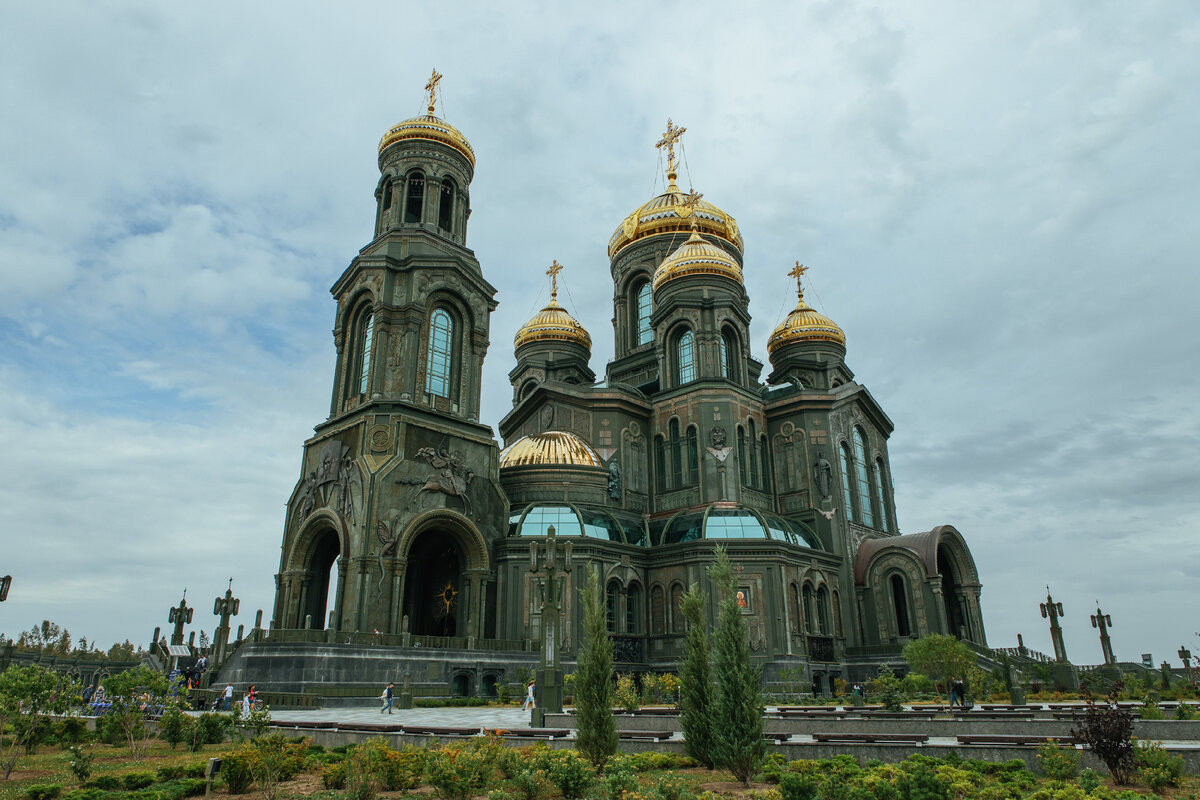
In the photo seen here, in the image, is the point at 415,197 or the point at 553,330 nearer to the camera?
the point at 415,197

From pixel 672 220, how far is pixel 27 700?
39.1 meters

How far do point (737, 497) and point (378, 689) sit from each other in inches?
693

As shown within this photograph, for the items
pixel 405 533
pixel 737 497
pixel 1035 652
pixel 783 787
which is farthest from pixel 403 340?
pixel 1035 652

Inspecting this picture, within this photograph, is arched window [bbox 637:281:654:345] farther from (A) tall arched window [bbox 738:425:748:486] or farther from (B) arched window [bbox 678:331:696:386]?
(A) tall arched window [bbox 738:425:748:486]

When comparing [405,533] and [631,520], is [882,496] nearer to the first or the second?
[631,520]

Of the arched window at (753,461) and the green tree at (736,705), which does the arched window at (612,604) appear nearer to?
the arched window at (753,461)

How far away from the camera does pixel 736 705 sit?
12352 mm

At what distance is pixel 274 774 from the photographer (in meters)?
11.3

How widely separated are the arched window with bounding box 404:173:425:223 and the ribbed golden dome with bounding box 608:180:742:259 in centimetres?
1496

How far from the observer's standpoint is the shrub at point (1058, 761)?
11.4 m

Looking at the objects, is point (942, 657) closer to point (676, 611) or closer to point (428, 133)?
point (676, 611)

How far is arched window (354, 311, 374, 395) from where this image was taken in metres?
33.2

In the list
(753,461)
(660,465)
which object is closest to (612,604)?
(660,465)

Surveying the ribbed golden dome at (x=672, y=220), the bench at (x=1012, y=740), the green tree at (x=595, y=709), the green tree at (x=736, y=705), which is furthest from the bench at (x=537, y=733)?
the ribbed golden dome at (x=672, y=220)
